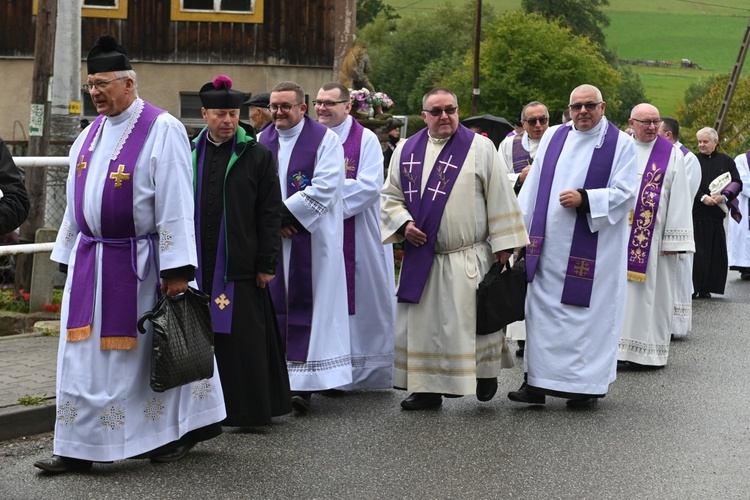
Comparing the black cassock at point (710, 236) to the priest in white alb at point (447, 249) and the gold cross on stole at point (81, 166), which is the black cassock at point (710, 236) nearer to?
the priest in white alb at point (447, 249)

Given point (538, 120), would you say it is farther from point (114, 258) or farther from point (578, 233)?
point (114, 258)

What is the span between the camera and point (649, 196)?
36.3ft

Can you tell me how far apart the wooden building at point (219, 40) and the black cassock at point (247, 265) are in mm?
22465

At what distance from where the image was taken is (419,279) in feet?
27.4

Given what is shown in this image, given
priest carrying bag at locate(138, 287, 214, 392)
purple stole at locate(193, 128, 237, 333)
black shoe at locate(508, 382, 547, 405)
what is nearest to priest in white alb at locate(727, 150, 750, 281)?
black shoe at locate(508, 382, 547, 405)

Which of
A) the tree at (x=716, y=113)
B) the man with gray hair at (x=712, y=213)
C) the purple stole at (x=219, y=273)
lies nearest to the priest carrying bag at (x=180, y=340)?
the purple stole at (x=219, y=273)

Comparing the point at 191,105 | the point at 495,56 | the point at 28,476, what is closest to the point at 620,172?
the point at 28,476

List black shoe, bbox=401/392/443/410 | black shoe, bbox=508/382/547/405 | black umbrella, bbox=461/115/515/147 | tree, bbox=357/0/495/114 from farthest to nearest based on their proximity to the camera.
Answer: tree, bbox=357/0/495/114
black umbrella, bbox=461/115/515/147
black shoe, bbox=508/382/547/405
black shoe, bbox=401/392/443/410

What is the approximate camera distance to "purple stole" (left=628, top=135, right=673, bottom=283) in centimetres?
1080

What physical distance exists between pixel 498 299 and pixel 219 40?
22719mm

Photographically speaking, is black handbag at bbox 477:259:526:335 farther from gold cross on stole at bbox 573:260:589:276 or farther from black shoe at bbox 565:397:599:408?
black shoe at bbox 565:397:599:408

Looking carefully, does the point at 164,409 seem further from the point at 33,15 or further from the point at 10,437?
the point at 33,15

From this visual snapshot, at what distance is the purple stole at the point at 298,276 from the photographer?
8445mm

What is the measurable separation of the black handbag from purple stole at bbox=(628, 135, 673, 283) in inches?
103
